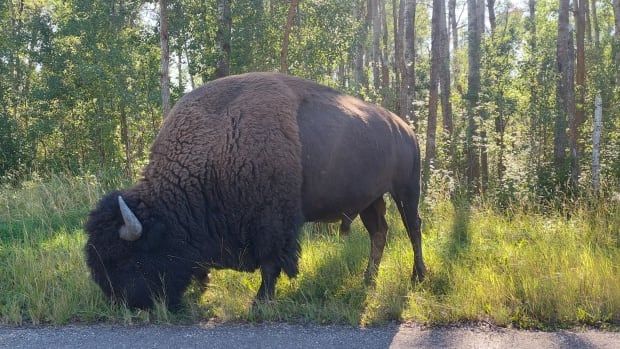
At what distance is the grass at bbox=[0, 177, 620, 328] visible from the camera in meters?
4.54

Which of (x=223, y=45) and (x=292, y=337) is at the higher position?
(x=223, y=45)

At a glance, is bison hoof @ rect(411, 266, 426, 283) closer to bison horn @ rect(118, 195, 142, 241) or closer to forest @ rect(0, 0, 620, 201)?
bison horn @ rect(118, 195, 142, 241)

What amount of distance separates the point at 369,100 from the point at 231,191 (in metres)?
8.99

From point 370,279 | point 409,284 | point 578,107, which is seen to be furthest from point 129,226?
point 578,107

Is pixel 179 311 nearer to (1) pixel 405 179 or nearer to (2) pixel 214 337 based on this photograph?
(2) pixel 214 337

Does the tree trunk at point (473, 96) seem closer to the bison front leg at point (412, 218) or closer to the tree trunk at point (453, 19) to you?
the bison front leg at point (412, 218)

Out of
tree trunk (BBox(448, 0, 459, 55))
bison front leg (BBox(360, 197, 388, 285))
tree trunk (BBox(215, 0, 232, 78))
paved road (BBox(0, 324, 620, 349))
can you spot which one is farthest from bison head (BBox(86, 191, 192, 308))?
tree trunk (BBox(448, 0, 459, 55))

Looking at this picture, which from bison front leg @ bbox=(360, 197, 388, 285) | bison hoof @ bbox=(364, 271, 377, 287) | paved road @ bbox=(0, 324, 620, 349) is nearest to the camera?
paved road @ bbox=(0, 324, 620, 349)

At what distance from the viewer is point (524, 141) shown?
1323cm

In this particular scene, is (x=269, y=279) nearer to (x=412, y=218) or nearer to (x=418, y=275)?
(x=418, y=275)

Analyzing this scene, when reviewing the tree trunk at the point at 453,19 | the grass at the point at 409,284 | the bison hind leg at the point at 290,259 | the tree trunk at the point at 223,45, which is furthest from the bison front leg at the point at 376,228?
the tree trunk at the point at 453,19

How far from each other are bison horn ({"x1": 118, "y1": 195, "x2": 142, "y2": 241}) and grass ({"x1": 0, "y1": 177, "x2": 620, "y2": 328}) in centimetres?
66

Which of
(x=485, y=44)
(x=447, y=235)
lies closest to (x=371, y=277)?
(x=447, y=235)

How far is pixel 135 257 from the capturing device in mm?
4781
